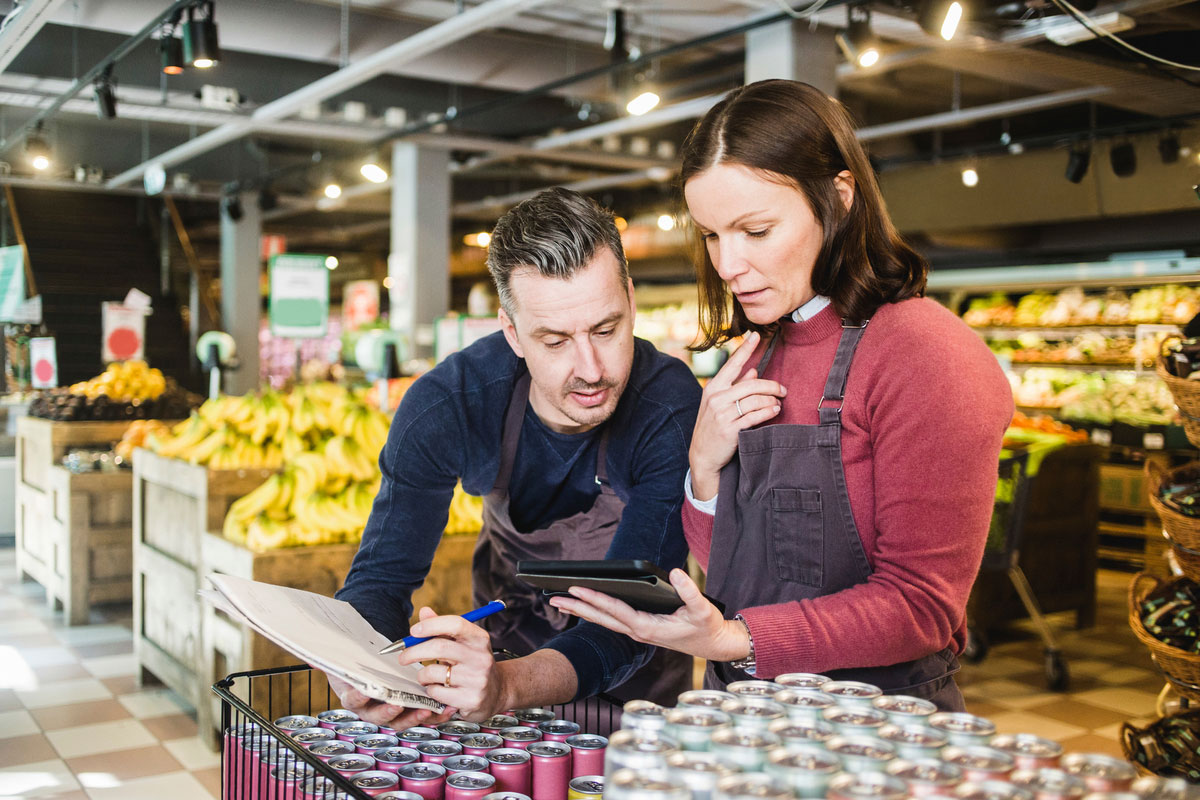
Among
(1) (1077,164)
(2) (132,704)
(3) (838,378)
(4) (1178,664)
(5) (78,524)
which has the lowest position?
(2) (132,704)

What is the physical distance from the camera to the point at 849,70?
22.8ft

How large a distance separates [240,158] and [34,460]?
23.8ft

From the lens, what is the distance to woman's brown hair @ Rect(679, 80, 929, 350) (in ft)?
4.66

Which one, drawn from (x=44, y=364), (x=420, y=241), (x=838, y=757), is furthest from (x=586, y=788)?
(x=420, y=241)

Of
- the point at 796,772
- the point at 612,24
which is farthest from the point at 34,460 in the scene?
the point at 796,772

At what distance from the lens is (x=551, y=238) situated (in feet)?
5.59

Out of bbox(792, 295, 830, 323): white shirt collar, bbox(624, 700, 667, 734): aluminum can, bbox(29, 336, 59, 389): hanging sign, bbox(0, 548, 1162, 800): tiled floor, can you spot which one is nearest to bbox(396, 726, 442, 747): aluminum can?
bbox(624, 700, 667, 734): aluminum can

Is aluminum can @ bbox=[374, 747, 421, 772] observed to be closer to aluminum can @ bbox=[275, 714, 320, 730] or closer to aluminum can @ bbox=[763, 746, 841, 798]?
aluminum can @ bbox=[275, 714, 320, 730]

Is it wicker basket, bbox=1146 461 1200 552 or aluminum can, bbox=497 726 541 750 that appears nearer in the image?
aluminum can, bbox=497 726 541 750

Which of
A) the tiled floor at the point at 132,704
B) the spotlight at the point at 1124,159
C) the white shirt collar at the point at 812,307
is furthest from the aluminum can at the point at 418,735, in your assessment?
the spotlight at the point at 1124,159

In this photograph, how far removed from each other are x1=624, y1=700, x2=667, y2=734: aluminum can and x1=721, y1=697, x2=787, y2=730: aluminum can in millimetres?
73

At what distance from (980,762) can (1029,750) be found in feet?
0.23

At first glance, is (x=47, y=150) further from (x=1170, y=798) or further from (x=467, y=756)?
(x=1170, y=798)

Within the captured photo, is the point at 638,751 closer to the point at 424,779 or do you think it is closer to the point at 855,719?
the point at 855,719
